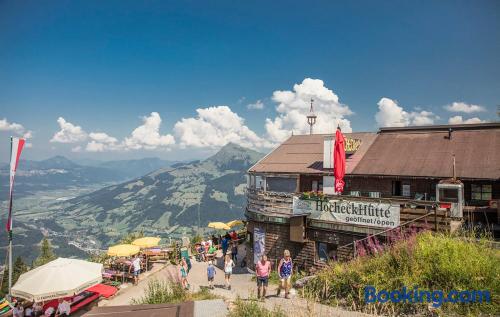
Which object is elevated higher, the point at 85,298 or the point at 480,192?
the point at 480,192

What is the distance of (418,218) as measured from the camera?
13.3m

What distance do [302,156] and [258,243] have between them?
28.6 ft

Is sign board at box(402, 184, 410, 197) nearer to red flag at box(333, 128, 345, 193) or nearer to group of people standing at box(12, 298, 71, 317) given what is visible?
red flag at box(333, 128, 345, 193)

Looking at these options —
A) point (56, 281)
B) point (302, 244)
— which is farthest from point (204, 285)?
point (56, 281)

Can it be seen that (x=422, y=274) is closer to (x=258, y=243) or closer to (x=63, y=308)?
(x=258, y=243)

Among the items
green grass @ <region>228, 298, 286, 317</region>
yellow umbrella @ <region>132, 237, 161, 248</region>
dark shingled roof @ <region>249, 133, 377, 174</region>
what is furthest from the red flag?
yellow umbrella @ <region>132, 237, 161, 248</region>

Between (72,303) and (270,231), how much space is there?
33.4 ft

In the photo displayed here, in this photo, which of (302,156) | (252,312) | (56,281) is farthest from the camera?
(302,156)

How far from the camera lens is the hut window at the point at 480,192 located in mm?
17391

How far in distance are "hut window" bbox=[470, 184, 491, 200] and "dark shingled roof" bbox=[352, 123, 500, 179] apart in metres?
0.69

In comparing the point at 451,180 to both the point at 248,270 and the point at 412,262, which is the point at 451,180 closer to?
the point at 412,262

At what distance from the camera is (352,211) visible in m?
15.2

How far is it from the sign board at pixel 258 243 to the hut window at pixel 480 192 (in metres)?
11.6

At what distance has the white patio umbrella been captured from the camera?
12188mm
